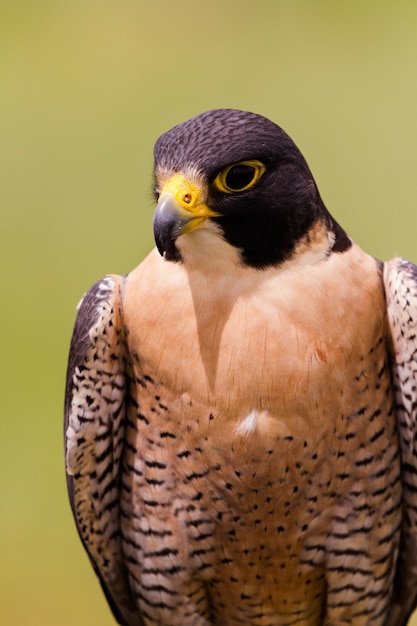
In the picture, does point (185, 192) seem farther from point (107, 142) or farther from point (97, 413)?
point (107, 142)

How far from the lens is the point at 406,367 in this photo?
3.25 metres

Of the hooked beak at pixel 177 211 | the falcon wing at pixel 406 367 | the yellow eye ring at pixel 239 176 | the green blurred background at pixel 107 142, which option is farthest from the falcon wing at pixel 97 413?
the green blurred background at pixel 107 142

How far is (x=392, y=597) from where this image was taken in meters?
3.73

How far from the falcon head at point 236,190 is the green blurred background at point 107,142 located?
2938mm

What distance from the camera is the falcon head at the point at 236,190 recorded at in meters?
2.91

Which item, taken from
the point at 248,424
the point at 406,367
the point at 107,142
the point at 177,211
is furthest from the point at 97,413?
the point at 107,142

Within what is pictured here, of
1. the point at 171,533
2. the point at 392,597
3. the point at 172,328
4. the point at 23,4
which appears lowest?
the point at 392,597

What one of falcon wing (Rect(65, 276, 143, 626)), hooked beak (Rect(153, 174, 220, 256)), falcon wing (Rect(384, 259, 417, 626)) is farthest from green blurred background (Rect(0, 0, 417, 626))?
hooked beak (Rect(153, 174, 220, 256))

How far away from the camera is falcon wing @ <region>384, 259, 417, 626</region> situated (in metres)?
3.20

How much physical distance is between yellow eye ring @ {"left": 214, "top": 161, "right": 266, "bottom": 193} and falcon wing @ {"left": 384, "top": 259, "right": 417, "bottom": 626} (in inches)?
20.8

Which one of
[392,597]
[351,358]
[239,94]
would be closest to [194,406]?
[351,358]

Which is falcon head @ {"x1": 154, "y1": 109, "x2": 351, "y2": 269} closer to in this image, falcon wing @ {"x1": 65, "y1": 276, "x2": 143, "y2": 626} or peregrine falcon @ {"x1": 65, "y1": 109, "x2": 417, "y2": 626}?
peregrine falcon @ {"x1": 65, "y1": 109, "x2": 417, "y2": 626}

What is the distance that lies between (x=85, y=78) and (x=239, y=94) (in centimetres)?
114

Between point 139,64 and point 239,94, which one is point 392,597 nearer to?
point 239,94
